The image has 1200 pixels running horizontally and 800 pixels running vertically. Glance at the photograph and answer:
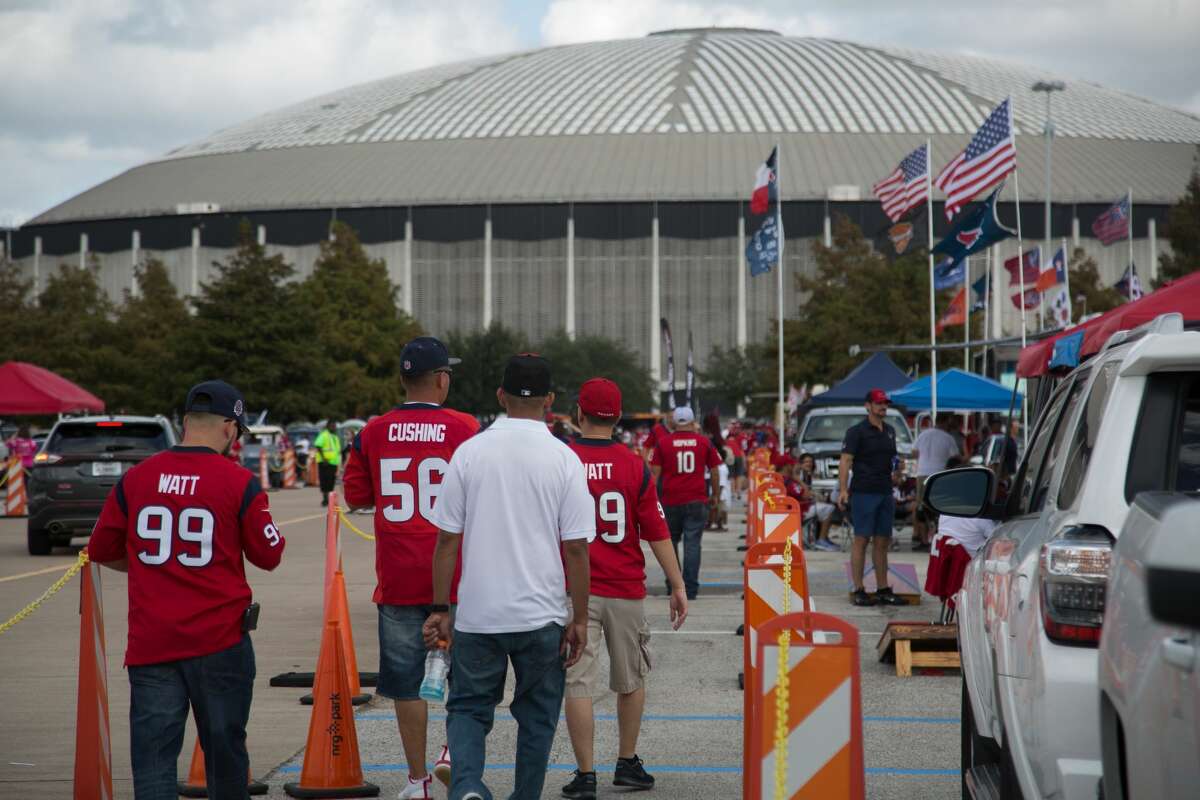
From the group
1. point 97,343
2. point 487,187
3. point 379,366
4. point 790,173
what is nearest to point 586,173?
point 487,187

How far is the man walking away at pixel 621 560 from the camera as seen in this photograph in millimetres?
7793

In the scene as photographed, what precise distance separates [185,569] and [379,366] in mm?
67039

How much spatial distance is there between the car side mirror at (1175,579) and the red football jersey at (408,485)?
4954 millimetres

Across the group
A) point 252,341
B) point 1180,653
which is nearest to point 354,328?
point 252,341

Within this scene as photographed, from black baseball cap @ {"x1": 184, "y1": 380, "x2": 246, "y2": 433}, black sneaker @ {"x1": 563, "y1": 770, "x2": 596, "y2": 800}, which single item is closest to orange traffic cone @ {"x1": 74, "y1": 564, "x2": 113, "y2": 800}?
black baseball cap @ {"x1": 184, "y1": 380, "x2": 246, "y2": 433}

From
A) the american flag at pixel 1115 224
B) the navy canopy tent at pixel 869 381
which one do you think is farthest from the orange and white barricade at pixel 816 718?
the american flag at pixel 1115 224

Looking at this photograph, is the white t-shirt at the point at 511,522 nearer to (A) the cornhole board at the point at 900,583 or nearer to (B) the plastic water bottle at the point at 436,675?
(B) the plastic water bottle at the point at 436,675

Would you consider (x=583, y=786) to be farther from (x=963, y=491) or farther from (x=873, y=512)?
(x=873, y=512)

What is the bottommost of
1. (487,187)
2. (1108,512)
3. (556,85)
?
(1108,512)

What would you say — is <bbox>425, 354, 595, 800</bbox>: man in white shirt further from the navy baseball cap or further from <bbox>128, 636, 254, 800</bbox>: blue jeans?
the navy baseball cap

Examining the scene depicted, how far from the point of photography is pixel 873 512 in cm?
1535

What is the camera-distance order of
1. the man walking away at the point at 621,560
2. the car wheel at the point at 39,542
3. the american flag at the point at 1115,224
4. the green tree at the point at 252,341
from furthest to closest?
the green tree at the point at 252,341 → the american flag at the point at 1115,224 → the car wheel at the point at 39,542 → the man walking away at the point at 621,560

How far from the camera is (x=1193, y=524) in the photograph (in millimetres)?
2609

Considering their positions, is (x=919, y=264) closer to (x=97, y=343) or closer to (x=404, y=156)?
(x=97, y=343)
